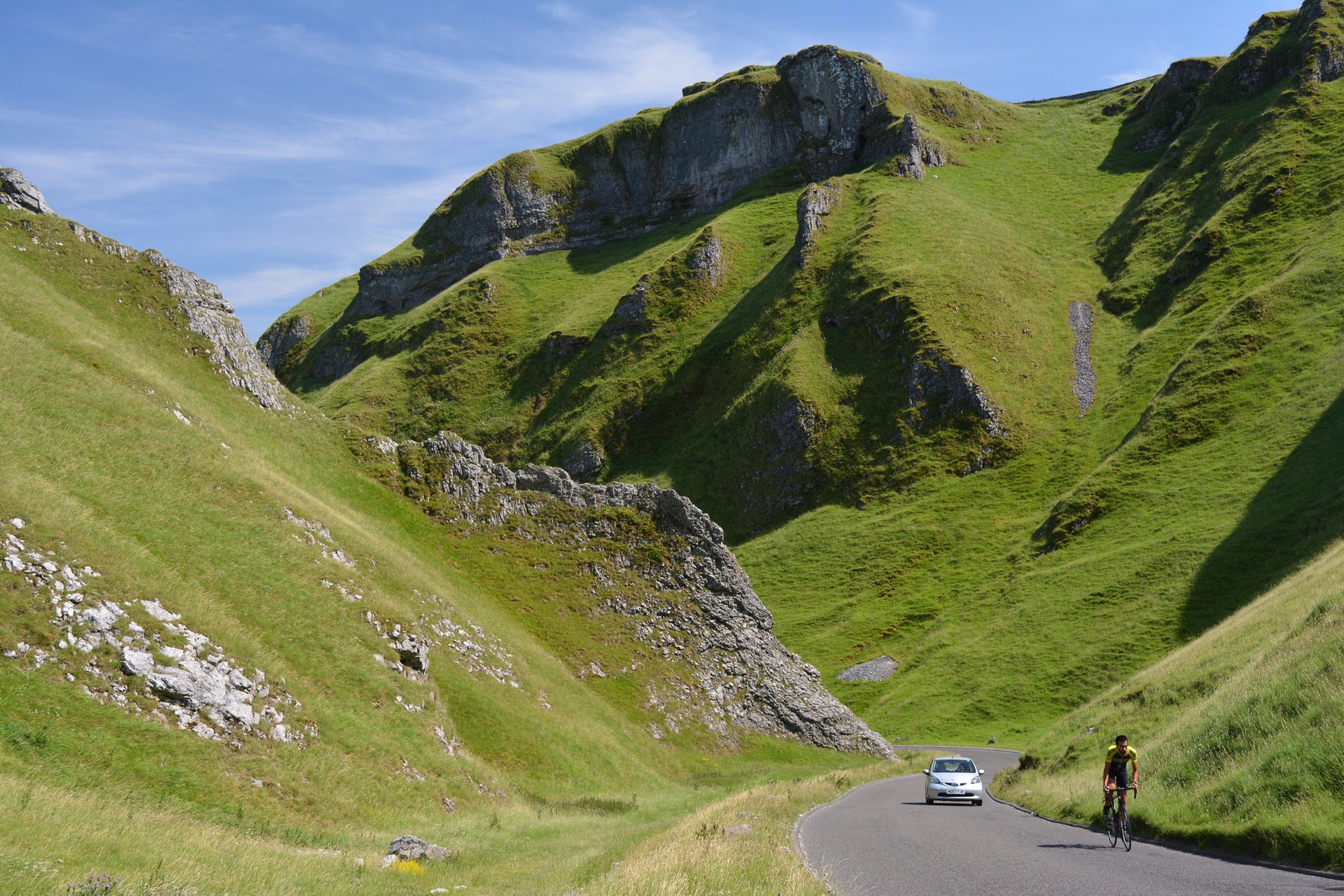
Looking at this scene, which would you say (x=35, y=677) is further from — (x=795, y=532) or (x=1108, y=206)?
(x=1108, y=206)

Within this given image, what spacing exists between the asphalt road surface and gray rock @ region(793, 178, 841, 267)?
14776 centimetres

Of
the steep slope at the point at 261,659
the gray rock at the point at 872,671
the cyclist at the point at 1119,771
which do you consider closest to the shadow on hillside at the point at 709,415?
the gray rock at the point at 872,671

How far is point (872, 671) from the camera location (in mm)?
91500

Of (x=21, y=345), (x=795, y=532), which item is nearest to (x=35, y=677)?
(x=21, y=345)

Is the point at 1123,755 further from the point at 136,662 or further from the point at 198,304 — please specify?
the point at 198,304

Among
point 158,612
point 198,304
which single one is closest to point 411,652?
point 158,612

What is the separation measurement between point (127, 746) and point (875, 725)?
72.5 m

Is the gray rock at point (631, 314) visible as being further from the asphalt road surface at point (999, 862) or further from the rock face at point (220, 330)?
the asphalt road surface at point (999, 862)

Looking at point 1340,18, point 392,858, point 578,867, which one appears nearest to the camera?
point 392,858

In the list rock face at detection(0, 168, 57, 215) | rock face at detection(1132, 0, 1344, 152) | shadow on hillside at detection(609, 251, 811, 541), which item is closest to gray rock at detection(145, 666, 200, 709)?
rock face at detection(0, 168, 57, 215)

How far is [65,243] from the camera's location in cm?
5056

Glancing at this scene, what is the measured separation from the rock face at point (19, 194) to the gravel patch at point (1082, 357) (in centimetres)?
12332

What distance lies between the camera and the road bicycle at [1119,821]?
19312 millimetres

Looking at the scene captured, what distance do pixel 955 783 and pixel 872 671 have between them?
60244mm
